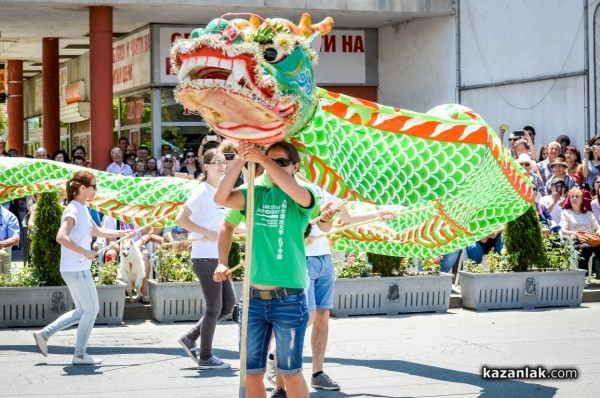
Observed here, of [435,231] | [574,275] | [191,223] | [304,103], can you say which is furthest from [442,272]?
[304,103]

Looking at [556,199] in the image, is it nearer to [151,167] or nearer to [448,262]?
[448,262]

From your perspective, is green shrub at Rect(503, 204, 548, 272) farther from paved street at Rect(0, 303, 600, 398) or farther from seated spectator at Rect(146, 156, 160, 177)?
seated spectator at Rect(146, 156, 160, 177)

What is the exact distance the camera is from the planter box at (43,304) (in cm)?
1205

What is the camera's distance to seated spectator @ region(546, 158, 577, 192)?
16.0 meters

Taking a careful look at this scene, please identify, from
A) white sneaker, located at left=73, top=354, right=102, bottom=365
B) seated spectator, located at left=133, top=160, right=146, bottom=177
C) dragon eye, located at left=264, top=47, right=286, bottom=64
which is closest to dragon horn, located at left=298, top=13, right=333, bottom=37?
dragon eye, located at left=264, top=47, right=286, bottom=64

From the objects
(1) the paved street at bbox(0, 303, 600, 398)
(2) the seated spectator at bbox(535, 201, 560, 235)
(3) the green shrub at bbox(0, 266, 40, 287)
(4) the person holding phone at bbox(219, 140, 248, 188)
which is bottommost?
(1) the paved street at bbox(0, 303, 600, 398)

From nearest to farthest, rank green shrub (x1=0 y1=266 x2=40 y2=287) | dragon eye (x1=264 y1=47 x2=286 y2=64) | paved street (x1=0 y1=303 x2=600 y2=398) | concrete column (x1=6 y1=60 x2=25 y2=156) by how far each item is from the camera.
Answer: dragon eye (x1=264 y1=47 x2=286 y2=64) < paved street (x1=0 y1=303 x2=600 y2=398) < green shrub (x1=0 y1=266 x2=40 y2=287) < concrete column (x1=6 y1=60 x2=25 y2=156)

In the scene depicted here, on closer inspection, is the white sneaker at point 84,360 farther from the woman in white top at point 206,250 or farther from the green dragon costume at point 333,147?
the green dragon costume at point 333,147

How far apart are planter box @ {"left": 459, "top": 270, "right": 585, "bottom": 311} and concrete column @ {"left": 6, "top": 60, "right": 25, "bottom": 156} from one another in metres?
23.7

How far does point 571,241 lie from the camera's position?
14.1 m

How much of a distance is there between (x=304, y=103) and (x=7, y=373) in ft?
14.0

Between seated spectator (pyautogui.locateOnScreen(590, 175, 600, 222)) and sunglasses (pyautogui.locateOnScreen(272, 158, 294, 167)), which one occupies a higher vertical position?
sunglasses (pyautogui.locateOnScreen(272, 158, 294, 167))

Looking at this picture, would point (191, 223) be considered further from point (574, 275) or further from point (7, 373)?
point (574, 275)

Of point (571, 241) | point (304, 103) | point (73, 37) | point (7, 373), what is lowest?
point (7, 373)
